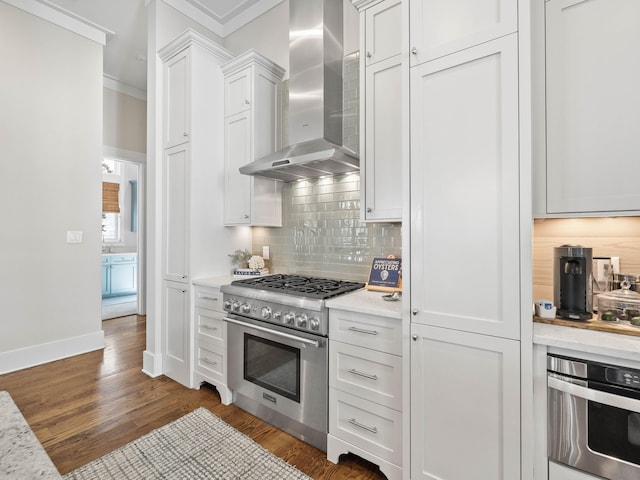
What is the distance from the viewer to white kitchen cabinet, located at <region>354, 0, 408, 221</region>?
6.43 feet

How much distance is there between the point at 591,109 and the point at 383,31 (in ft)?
4.08

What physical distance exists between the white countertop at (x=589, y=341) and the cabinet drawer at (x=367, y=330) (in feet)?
2.02

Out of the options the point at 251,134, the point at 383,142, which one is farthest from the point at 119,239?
the point at 383,142

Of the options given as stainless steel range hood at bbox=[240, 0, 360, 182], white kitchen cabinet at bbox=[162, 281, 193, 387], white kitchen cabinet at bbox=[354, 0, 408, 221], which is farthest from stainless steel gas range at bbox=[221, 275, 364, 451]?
stainless steel range hood at bbox=[240, 0, 360, 182]

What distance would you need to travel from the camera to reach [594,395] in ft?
3.92

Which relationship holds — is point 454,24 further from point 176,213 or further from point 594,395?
point 176,213

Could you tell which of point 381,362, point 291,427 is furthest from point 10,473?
point 291,427

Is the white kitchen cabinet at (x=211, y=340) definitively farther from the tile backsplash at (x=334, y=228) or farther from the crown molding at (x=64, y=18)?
the crown molding at (x=64, y=18)

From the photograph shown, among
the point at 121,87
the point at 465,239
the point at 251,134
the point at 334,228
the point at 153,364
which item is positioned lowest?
the point at 153,364

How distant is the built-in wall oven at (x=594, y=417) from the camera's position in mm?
1148

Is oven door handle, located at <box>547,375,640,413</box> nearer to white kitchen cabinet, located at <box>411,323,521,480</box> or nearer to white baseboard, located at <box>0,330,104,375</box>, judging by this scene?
white kitchen cabinet, located at <box>411,323,521,480</box>

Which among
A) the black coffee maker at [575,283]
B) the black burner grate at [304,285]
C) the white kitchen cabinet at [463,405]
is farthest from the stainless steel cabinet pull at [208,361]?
the black coffee maker at [575,283]

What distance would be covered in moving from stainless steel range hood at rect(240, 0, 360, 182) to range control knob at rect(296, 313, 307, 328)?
41.3 inches

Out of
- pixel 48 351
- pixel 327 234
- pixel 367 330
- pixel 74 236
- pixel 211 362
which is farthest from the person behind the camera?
pixel 74 236
